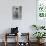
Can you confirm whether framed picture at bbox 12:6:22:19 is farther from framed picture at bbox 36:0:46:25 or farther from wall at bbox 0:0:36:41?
framed picture at bbox 36:0:46:25

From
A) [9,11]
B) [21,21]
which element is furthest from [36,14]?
[9,11]

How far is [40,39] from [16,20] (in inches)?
52.4

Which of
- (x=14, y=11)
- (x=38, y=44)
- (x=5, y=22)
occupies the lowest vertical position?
(x=38, y=44)

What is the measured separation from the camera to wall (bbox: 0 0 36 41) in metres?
6.76

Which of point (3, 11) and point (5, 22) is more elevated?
point (3, 11)

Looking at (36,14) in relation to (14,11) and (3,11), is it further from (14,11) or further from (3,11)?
(3,11)

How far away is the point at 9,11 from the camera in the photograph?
22.3 ft

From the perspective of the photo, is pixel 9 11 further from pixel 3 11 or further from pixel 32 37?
pixel 32 37

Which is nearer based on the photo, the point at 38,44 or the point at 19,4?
the point at 38,44

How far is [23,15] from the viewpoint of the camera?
682 cm

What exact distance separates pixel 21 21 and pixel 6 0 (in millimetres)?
1076

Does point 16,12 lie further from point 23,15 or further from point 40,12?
point 40,12

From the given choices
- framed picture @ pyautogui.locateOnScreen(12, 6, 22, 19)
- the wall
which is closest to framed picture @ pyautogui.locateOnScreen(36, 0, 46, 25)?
the wall

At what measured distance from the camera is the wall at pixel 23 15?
6.76 metres
